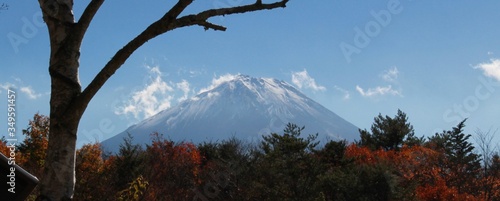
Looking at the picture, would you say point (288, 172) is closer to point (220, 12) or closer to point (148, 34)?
point (220, 12)

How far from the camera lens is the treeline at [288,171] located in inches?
906

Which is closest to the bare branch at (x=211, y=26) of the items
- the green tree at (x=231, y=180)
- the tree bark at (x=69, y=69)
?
the tree bark at (x=69, y=69)

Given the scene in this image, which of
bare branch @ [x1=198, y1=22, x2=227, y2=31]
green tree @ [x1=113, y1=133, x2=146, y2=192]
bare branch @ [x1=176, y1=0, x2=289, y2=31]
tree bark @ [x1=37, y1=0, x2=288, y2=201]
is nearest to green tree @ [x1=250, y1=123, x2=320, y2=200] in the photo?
green tree @ [x1=113, y1=133, x2=146, y2=192]

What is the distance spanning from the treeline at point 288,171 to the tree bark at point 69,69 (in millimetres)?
14351

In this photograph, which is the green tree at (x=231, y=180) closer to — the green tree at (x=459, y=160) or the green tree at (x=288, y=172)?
the green tree at (x=288, y=172)

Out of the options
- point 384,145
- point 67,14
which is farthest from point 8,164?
point 384,145

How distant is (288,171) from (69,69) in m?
21.7

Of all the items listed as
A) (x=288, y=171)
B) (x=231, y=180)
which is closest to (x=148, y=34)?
(x=288, y=171)

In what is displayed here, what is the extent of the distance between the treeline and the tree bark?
14351mm

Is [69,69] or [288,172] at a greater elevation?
[288,172]

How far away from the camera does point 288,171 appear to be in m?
23.9

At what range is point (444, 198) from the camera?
28797 millimetres

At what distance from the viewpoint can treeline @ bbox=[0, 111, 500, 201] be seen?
2302 centimetres

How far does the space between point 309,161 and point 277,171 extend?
179 centimetres
